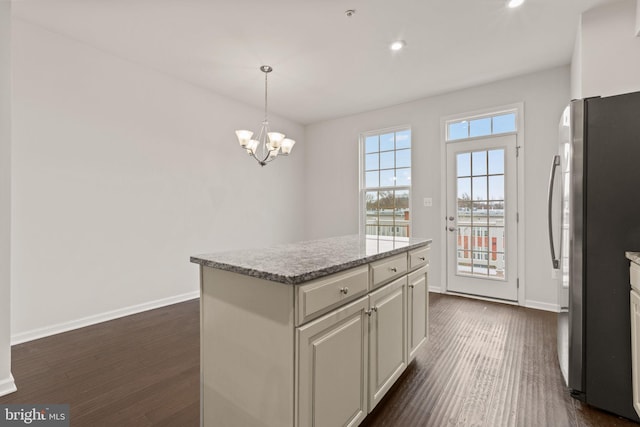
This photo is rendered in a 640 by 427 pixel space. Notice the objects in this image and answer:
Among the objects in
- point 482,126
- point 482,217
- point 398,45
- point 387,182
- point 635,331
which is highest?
point 398,45

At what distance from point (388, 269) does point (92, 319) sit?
309 centimetres

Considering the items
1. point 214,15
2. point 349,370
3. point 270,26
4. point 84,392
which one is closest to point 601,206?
point 349,370

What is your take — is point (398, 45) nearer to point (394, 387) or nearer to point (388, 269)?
point (388, 269)

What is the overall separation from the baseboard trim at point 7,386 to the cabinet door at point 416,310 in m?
2.57

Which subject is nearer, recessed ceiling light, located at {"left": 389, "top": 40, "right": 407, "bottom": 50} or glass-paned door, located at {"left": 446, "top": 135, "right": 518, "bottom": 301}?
recessed ceiling light, located at {"left": 389, "top": 40, "right": 407, "bottom": 50}

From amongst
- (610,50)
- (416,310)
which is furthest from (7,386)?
(610,50)

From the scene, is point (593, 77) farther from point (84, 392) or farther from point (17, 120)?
point (17, 120)

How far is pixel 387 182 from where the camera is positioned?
4.86 meters

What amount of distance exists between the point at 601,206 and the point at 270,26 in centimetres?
282

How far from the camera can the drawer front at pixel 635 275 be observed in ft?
4.92

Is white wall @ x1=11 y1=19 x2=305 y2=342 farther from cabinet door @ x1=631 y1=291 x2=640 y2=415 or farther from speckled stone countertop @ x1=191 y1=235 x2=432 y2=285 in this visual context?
cabinet door @ x1=631 y1=291 x2=640 y2=415

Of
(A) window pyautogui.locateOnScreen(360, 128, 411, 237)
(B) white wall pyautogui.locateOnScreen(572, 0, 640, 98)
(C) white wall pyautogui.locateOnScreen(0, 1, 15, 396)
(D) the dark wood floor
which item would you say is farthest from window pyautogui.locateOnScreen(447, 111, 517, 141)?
(C) white wall pyautogui.locateOnScreen(0, 1, 15, 396)

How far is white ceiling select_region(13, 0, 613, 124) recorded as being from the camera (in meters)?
2.46

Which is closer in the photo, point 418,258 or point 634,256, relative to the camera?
point 634,256
